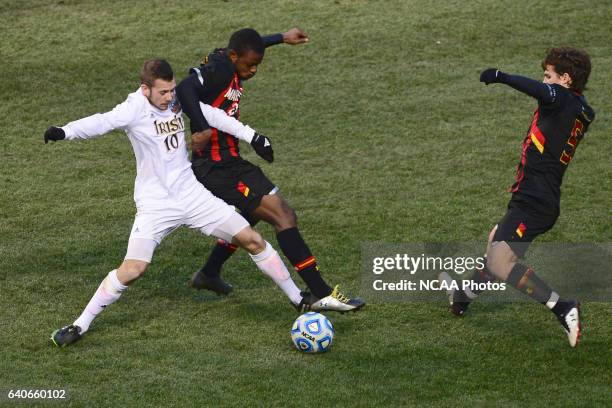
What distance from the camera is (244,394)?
755 centimetres

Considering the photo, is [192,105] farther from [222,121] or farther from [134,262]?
[134,262]

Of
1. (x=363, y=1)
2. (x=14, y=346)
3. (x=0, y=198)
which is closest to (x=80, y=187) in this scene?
(x=0, y=198)

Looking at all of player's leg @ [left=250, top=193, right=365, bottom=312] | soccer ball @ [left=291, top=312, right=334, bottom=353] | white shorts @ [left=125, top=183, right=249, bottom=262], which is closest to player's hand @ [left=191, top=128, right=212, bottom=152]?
white shorts @ [left=125, top=183, right=249, bottom=262]

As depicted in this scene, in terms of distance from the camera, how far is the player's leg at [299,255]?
29.1ft

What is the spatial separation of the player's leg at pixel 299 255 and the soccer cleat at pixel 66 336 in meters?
1.76

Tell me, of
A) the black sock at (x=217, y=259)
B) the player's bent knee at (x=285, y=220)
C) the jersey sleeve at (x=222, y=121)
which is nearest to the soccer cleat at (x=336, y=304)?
the player's bent knee at (x=285, y=220)

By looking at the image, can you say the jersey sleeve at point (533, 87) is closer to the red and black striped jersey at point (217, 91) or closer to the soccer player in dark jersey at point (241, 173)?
the soccer player in dark jersey at point (241, 173)

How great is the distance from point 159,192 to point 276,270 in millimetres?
1131

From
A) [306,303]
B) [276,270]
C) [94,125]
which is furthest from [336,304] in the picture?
[94,125]

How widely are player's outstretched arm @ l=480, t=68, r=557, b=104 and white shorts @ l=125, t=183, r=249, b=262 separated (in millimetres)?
2276

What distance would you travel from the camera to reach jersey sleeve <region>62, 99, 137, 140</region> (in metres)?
8.08

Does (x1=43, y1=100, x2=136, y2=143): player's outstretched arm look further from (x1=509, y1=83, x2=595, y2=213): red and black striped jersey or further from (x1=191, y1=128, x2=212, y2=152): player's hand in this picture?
(x1=509, y1=83, x2=595, y2=213): red and black striped jersey

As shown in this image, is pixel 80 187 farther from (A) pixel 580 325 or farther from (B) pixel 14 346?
(A) pixel 580 325

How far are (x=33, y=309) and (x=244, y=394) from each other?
2.44 m
